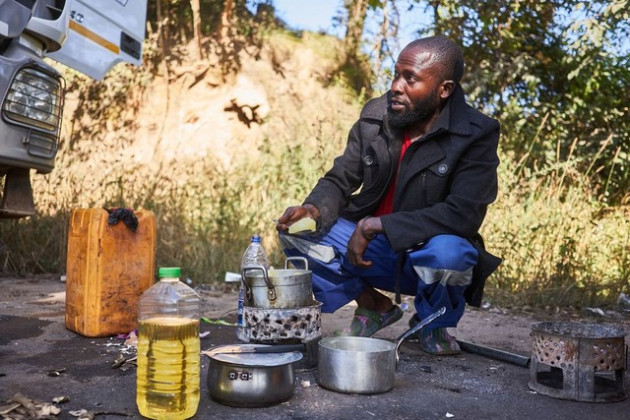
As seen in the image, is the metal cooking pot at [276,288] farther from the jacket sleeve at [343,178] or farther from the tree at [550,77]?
the tree at [550,77]

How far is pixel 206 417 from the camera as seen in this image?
87.8 inches

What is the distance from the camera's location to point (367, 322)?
3.48m

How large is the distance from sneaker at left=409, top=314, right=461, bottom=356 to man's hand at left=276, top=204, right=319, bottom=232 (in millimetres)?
850

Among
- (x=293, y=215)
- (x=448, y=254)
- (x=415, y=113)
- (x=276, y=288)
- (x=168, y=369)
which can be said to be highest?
(x=415, y=113)

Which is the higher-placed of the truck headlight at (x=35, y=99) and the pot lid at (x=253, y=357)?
the truck headlight at (x=35, y=99)

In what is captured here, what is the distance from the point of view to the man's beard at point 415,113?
3281 millimetres

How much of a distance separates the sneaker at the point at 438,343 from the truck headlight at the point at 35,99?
2358 millimetres

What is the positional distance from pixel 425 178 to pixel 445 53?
654 mm

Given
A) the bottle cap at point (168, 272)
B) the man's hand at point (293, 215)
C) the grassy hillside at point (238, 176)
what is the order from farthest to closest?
1. the grassy hillside at point (238, 176)
2. the man's hand at point (293, 215)
3. the bottle cap at point (168, 272)

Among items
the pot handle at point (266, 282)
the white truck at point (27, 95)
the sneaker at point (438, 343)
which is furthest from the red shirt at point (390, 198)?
the white truck at point (27, 95)

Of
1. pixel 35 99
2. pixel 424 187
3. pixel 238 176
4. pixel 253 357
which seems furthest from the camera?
pixel 238 176

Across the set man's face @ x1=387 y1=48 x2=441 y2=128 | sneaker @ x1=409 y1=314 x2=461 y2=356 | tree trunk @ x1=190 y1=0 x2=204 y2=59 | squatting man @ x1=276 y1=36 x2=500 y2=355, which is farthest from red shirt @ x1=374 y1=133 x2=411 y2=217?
tree trunk @ x1=190 y1=0 x2=204 y2=59

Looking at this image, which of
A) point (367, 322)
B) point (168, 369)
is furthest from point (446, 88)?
point (168, 369)

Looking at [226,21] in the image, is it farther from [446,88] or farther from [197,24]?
[446,88]
